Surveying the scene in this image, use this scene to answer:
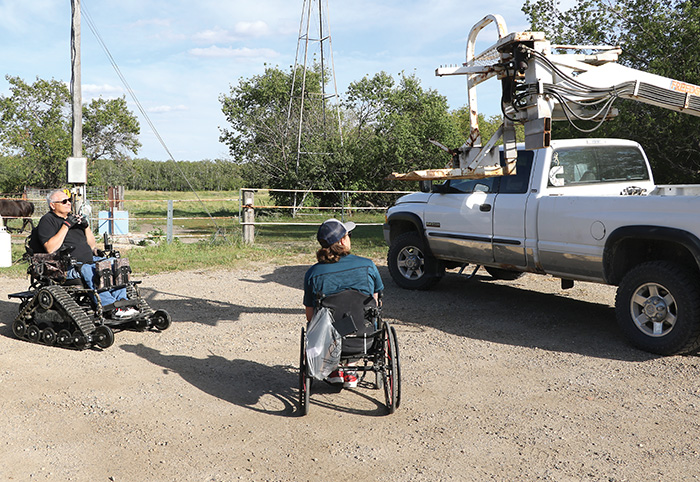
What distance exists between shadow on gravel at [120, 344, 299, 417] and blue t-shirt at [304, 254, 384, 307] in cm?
85

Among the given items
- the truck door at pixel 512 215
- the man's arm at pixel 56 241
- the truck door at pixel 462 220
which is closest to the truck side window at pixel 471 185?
the truck door at pixel 462 220

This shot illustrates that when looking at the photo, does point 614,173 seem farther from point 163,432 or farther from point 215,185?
A: point 215,185

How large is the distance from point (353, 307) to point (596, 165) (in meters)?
4.48

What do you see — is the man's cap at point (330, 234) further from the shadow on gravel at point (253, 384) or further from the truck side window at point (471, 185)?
the truck side window at point (471, 185)

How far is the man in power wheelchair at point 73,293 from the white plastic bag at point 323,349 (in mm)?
2723

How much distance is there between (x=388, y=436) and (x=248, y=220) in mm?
11036

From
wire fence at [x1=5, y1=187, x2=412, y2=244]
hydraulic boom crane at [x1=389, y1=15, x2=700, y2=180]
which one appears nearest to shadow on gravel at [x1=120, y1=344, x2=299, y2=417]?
hydraulic boom crane at [x1=389, y1=15, x2=700, y2=180]

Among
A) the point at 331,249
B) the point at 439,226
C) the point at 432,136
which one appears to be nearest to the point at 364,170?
the point at 432,136

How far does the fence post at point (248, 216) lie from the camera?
47.6ft

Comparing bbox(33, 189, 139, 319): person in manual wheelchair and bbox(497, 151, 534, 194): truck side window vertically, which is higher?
bbox(497, 151, 534, 194): truck side window

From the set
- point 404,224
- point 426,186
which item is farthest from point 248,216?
point 426,186

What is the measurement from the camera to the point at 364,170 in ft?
98.1

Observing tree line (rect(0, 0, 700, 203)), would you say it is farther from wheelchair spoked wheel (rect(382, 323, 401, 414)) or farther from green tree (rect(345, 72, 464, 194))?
wheelchair spoked wheel (rect(382, 323, 401, 414))

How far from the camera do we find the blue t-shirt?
4.58 metres
